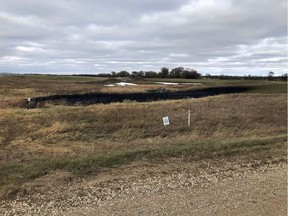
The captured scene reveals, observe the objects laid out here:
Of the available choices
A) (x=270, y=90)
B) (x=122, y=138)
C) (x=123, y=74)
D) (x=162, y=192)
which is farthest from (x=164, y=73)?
(x=162, y=192)

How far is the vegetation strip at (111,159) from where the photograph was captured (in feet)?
23.9

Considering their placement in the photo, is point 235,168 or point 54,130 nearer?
point 235,168

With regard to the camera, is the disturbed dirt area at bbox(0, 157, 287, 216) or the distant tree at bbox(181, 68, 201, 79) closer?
the disturbed dirt area at bbox(0, 157, 287, 216)

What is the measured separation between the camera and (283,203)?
5.40 m

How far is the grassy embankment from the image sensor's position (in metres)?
8.20

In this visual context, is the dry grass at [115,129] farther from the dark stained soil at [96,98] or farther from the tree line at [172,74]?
the tree line at [172,74]

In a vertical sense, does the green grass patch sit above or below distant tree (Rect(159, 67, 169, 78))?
below

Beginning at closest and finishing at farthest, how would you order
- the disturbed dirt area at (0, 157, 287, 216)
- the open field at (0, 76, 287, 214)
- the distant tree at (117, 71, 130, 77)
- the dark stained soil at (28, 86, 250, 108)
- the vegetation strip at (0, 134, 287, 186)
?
the disturbed dirt area at (0, 157, 287, 216) → the vegetation strip at (0, 134, 287, 186) → the open field at (0, 76, 287, 214) → the dark stained soil at (28, 86, 250, 108) → the distant tree at (117, 71, 130, 77)

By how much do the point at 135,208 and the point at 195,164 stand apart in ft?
9.74

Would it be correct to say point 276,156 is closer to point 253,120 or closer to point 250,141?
Result: point 250,141

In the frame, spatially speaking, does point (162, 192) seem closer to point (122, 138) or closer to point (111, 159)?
point (111, 159)

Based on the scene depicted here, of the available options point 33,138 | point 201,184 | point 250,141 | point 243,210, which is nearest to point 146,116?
point 33,138

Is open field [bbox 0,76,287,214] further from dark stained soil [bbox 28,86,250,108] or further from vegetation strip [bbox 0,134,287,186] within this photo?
dark stained soil [bbox 28,86,250,108]

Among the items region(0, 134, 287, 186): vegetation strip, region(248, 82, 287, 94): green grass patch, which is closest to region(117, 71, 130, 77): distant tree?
region(248, 82, 287, 94): green grass patch
